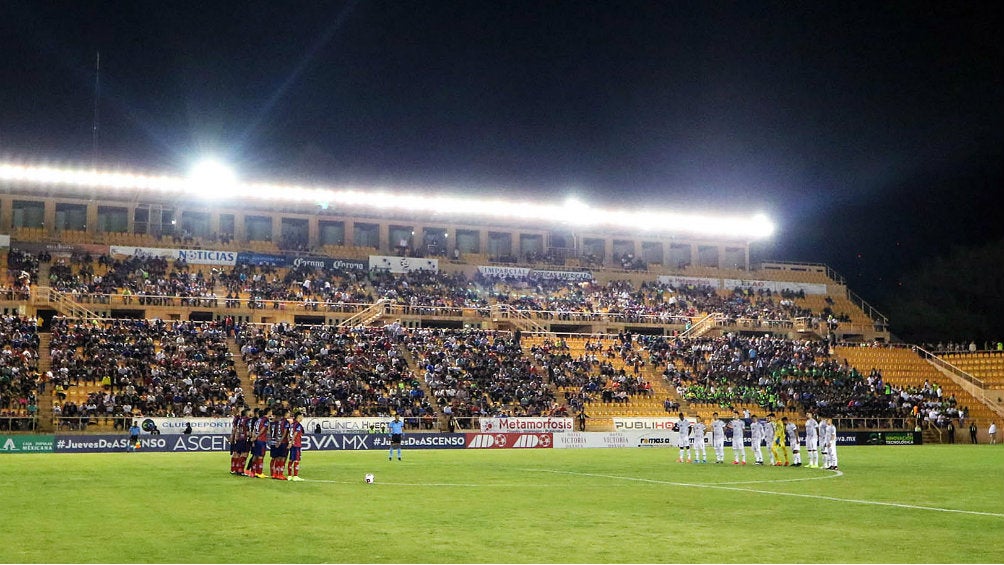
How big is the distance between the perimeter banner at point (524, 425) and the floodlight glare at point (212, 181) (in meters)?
30.3

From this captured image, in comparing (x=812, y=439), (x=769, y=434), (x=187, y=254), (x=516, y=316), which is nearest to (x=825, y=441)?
(x=812, y=439)

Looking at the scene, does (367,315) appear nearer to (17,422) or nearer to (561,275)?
(561,275)

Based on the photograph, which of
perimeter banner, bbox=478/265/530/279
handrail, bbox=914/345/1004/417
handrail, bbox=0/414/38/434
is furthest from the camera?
perimeter banner, bbox=478/265/530/279

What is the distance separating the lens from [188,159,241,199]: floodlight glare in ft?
230

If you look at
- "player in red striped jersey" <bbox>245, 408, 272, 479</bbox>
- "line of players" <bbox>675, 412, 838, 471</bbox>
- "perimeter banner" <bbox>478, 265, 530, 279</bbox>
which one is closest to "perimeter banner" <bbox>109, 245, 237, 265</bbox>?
"perimeter banner" <bbox>478, 265, 530, 279</bbox>

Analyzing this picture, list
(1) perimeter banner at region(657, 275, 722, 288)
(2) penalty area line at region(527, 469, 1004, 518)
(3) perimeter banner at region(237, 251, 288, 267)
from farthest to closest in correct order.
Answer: (1) perimeter banner at region(657, 275, 722, 288) < (3) perimeter banner at region(237, 251, 288, 267) < (2) penalty area line at region(527, 469, 1004, 518)

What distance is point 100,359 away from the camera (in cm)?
4938

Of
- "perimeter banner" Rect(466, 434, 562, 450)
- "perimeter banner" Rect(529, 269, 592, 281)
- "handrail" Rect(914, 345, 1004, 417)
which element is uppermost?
"perimeter banner" Rect(529, 269, 592, 281)

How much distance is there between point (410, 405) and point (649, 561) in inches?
1574

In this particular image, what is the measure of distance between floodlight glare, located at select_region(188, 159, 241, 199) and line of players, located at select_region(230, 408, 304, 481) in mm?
45364

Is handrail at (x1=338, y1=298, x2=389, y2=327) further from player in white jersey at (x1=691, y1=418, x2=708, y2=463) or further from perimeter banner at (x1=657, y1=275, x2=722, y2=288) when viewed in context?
player in white jersey at (x1=691, y1=418, x2=708, y2=463)

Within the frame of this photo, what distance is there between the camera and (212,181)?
232 feet

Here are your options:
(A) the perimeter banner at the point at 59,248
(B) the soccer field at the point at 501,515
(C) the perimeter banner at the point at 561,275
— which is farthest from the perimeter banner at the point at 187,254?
(B) the soccer field at the point at 501,515

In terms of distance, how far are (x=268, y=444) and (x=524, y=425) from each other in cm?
2667
